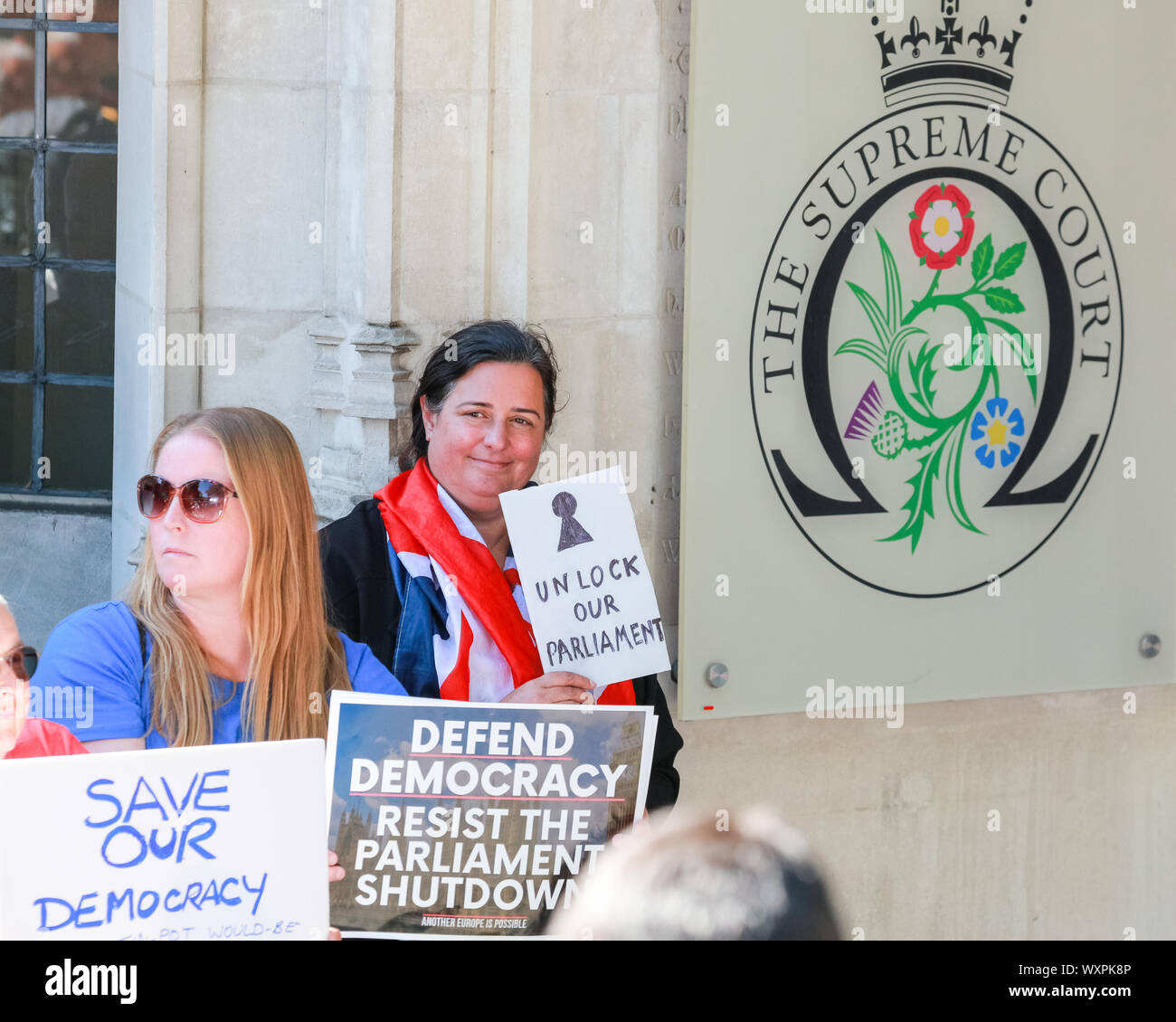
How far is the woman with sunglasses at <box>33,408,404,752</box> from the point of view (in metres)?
2.52

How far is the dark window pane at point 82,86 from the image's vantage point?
183 inches

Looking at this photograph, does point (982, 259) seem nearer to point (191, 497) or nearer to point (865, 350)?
point (865, 350)

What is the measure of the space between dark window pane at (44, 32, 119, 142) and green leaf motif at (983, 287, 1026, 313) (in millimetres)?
2806

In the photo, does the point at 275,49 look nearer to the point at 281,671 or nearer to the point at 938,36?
the point at 938,36

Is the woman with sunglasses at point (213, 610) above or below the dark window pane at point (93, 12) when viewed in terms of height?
below

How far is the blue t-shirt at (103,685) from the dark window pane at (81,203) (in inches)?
97.6

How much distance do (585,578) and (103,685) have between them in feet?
3.28

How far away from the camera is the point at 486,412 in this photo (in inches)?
129

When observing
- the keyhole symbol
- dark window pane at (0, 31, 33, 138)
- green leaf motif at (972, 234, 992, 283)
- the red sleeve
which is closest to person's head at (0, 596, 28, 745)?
the red sleeve

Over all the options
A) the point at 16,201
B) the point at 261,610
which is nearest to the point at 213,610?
the point at 261,610

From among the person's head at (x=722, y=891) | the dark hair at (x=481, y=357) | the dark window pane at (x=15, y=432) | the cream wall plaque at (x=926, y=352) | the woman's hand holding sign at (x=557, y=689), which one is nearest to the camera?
the person's head at (x=722, y=891)

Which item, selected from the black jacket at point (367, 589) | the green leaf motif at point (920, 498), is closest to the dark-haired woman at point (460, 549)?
the black jacket at point (367, 589)

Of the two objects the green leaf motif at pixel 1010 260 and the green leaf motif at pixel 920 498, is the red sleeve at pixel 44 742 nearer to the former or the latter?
the green leaf motif at pixel 920 498

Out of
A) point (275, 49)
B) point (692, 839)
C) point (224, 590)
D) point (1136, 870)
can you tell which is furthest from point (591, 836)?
point (1136, 870)
